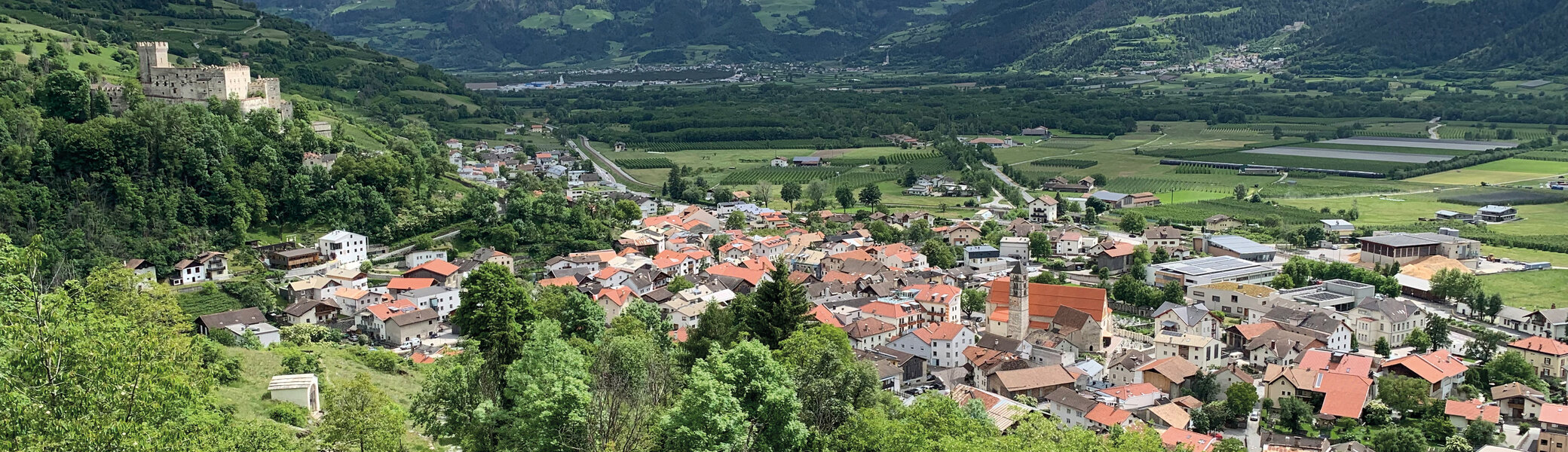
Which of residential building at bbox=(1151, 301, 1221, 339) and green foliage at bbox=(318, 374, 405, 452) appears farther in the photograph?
residential building at bbox=(1151, 301, 1221, 339)

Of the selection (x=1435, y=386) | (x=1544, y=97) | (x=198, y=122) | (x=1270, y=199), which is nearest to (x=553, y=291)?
(x=198, y=122)

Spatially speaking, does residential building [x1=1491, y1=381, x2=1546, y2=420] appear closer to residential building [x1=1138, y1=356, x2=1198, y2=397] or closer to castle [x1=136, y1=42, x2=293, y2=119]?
residential building [x1=1138, y1=356, x2=1198, y2=397]

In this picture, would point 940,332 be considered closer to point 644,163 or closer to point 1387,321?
point 1387,321

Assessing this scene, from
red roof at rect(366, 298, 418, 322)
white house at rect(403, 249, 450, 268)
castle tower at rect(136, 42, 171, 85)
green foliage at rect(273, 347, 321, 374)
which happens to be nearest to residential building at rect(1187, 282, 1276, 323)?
red roof at rect(366, 298, 418, 322)

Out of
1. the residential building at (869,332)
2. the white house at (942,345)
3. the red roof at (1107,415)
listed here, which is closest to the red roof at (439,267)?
the residential building at (869,332)

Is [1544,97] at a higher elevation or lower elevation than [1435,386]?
higher

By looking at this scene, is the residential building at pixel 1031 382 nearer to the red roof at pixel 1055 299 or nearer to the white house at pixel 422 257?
the red roof at pixel 1055 299

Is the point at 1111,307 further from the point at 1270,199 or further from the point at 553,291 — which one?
the point at 1270,199
